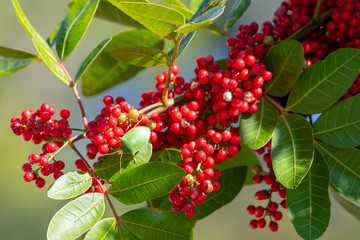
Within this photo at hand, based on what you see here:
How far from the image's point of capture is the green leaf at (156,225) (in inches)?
31.7


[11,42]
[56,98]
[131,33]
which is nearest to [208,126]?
[131,33]

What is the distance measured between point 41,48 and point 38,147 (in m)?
2.78

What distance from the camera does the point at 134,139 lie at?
75cm

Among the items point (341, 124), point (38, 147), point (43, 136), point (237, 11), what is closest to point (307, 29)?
point (237, 11)

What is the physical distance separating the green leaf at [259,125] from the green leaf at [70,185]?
0.32 metres

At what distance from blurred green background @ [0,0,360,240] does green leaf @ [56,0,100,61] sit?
6.38ft

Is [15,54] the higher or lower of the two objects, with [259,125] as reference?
higher

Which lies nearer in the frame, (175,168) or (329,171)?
(175,168)

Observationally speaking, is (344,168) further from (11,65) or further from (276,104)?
(11,65)

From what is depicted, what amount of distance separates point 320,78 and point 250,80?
0.44 feet

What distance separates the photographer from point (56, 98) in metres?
3.90

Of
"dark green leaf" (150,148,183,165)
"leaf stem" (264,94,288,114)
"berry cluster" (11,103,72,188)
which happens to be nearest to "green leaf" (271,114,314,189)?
"leaf stem" (264,94,288,114)

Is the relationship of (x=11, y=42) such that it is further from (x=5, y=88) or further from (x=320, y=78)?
(x=320, y=78)

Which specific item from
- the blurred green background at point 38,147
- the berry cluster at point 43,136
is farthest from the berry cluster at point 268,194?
the blurred green background at point 38,147
